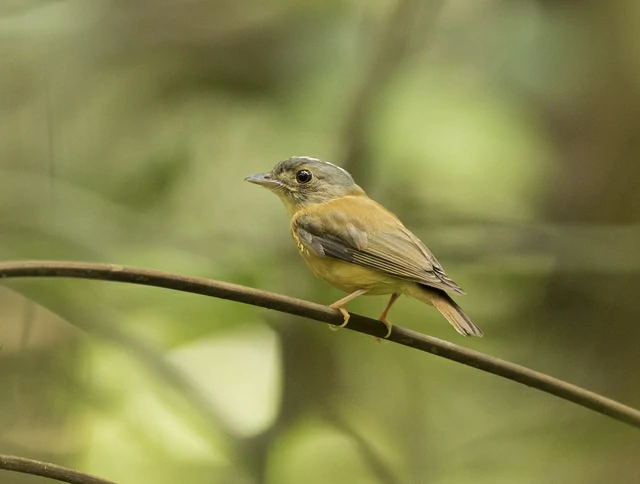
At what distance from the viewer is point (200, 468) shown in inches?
97.7

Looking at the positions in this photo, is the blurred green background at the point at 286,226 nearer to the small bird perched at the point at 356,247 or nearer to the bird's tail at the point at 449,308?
the small bird perched at the point at 356,247

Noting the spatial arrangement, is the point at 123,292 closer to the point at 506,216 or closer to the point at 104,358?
the point at 104,358

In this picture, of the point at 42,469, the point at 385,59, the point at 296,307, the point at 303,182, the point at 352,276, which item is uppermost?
the point at 385,59

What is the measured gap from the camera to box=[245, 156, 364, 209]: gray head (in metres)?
2.00

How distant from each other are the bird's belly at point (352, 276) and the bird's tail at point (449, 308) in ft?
0.20

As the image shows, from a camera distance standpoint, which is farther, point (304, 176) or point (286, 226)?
point (286, 226)

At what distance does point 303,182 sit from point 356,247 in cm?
37

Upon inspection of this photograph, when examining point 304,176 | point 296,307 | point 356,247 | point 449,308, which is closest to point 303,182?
point 304,176

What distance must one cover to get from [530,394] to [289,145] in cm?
139

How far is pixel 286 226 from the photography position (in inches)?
110

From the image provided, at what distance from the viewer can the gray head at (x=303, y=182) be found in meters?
2.00

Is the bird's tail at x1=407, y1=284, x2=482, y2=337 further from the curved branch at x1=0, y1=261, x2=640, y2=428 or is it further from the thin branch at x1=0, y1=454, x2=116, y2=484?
the thin branch at x1=0, y1=454, x2=116, y2=484

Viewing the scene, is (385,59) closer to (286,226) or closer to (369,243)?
(286,226)

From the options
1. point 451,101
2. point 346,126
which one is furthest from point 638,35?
point 346,126
